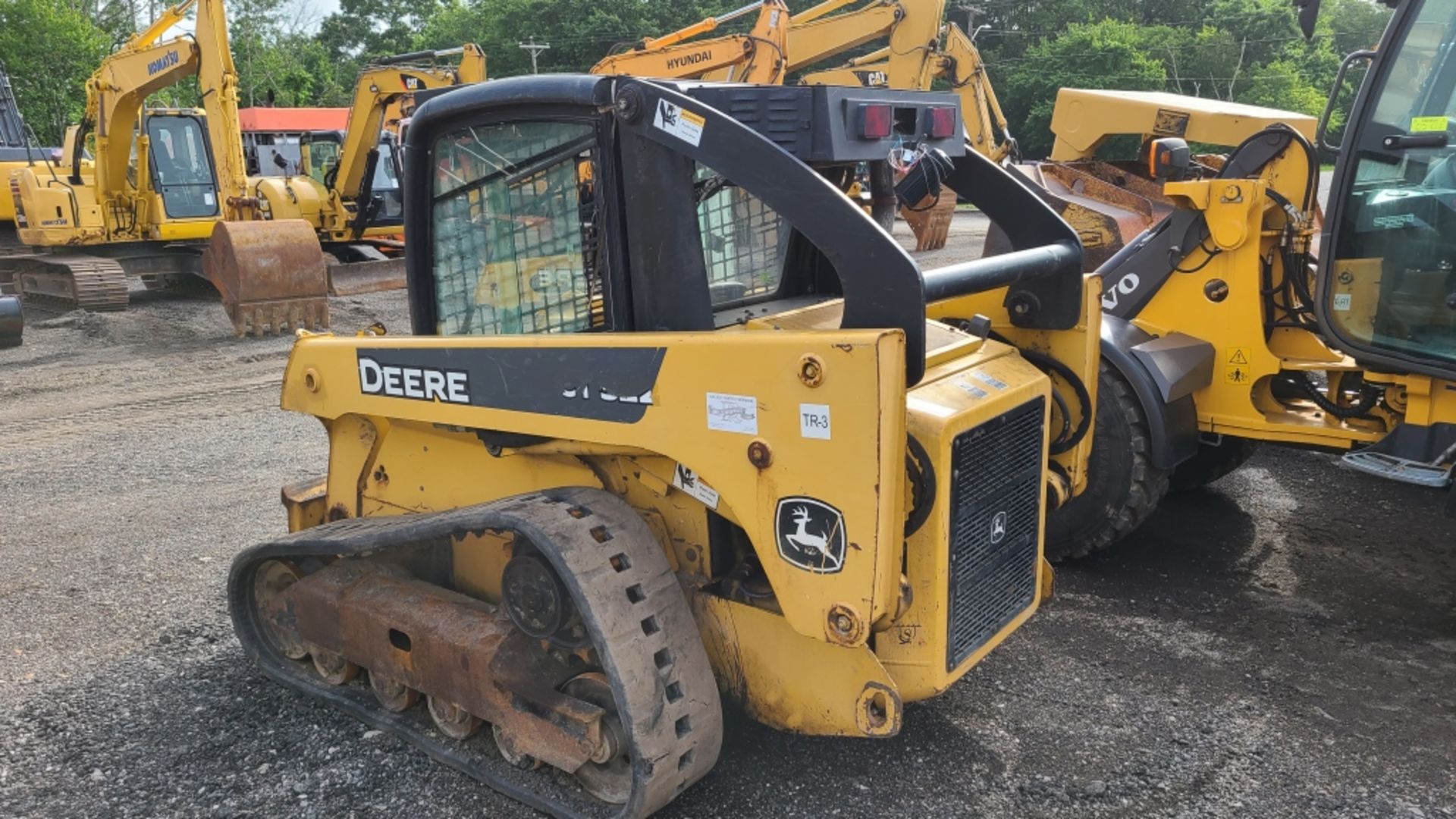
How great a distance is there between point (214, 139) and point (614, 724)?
34.4ft

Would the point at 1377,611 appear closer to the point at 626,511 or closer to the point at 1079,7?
the point at 626,511

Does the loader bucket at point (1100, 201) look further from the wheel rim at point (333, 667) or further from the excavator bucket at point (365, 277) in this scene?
the excavator bucket at point (365, 277)

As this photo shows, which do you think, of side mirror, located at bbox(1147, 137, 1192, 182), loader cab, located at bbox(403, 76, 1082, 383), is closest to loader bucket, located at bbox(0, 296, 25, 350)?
loader cab, located at bbox(403, 76, 1082, 383)

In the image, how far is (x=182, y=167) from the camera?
1289 cm

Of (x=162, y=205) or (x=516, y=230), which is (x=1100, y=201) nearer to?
(x=516, y=230)

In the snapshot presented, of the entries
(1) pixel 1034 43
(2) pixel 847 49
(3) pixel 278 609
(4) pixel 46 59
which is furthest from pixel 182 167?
(1) pixel 1034 43

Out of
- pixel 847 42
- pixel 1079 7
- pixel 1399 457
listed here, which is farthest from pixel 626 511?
pixel 1079 7

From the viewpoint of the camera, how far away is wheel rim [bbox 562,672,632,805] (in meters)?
2.74

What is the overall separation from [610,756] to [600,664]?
0.80ft

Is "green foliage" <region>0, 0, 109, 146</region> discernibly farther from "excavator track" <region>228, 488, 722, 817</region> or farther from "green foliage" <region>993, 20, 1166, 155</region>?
"excavator track" <region>228, 488, 722, 817</region>

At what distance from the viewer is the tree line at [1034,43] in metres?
37.8

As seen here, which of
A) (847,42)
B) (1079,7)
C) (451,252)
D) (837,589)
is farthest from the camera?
(1079,7)

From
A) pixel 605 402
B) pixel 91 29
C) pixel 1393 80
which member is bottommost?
pixel 605 402

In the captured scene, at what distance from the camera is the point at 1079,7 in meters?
45.8
